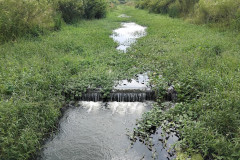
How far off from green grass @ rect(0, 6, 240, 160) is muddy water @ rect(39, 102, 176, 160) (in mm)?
446

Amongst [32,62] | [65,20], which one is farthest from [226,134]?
[65,20]

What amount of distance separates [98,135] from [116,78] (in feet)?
9.54

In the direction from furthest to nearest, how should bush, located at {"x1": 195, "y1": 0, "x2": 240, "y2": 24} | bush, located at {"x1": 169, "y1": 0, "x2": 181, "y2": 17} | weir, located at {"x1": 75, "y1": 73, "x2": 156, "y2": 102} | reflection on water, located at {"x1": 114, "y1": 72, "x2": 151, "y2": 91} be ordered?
bush, located at {"x1": 169, "y1": 0, "x2": 181, "y2": 17} → bush, located at {"x1": 195, "y1": 0, "x2": 240, "y2": 24} → reflection on water, located at {"x1": 114, "y1": 72, "x2": 151, "y2": 91} → weir, located at {"x1": 75, "y1": 73, "x2": 156, "y2": 102}

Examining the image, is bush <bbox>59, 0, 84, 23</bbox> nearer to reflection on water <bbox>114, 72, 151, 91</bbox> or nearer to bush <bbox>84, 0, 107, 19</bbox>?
bush <bbox>84, 0, 107, 19</bbox>

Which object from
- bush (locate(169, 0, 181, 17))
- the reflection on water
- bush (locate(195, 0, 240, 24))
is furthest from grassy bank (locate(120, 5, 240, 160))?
bush (locate(169, 0, 181, 17))

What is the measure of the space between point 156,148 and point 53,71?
453 cm

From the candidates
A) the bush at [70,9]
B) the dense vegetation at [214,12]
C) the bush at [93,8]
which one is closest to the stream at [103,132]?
the dense vegetation at [214,12]

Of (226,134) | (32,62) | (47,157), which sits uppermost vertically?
(32,62)

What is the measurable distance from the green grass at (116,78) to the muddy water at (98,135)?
0.45m

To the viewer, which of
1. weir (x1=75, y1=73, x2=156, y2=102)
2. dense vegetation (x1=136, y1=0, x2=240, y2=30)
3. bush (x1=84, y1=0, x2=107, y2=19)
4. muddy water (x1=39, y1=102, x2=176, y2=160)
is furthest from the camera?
bush (x1=84, y1=0, x2=107, y2=19)

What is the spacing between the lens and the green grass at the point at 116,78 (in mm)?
4543

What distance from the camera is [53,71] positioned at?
7.18 metres

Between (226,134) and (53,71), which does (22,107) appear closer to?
(53,71)

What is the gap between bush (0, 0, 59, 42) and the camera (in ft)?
31.8
